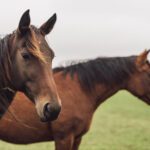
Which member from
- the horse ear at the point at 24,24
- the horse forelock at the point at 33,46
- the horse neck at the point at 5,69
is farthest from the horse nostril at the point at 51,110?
the horse ear at the point at 24,24

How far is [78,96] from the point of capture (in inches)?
323

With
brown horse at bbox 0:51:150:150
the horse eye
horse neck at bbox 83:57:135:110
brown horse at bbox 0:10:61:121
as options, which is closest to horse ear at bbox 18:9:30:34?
brown horse at bbox 0:10:61:121

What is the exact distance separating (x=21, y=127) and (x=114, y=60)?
203 centimetres

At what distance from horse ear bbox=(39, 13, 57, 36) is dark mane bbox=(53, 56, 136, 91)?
3028mm

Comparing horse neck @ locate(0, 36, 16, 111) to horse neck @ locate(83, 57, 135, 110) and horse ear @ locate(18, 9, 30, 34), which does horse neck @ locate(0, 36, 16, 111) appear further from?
horse neck @ locate(83, 57, 135, 110)

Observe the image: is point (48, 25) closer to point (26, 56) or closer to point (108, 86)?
point (26, 56)

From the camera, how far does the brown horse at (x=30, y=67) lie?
4684mm

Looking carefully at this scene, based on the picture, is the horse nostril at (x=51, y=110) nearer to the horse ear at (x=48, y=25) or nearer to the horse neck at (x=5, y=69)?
the horse neck at (x=5, y=69)

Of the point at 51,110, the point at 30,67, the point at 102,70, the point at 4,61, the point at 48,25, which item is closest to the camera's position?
the point at 51,110

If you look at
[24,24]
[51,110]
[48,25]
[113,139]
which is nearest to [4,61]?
[24,24]

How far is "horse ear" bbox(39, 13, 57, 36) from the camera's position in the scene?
525 cm

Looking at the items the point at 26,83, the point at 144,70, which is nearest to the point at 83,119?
the point at 144,70

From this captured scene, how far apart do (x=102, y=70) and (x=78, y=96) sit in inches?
24.7

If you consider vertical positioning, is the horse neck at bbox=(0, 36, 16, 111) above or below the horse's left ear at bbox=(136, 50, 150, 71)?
above
